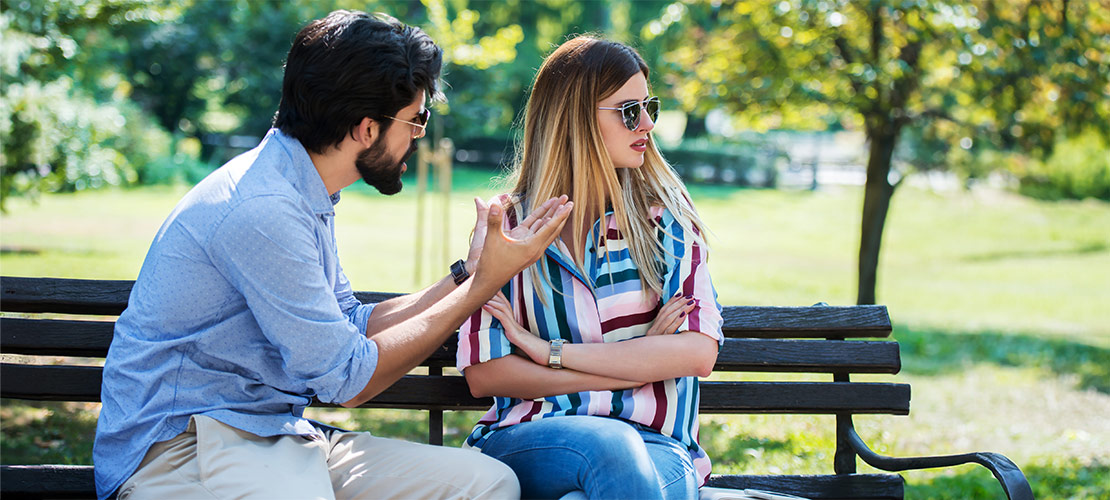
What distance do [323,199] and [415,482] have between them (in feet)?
2.49

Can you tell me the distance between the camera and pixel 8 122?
36.0ft

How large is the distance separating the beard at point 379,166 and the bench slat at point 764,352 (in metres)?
0.74

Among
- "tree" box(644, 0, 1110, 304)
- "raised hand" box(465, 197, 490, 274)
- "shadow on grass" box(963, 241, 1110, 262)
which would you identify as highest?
"tree" box(644, 0, 1110, 304)

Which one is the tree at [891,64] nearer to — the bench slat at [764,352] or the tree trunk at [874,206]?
the tree trunk at [874,206]

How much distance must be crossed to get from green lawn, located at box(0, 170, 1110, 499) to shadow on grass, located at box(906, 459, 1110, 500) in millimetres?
16

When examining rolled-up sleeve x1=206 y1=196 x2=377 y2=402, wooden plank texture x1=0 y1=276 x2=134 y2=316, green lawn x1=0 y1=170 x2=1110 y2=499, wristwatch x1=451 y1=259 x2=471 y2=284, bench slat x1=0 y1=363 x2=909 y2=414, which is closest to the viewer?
rolled-up sleeve x1=206 y1=196 x2=377 y2=402

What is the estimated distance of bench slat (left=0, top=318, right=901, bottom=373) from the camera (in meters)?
3.01

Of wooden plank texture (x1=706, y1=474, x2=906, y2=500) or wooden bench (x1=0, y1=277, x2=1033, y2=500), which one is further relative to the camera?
wooden plank texture (x1=706, y1=474, x2=906, y2=500)

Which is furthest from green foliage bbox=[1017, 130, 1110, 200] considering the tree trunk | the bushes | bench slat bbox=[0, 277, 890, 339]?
bench slat bbox=[0, 277, 890, 339]

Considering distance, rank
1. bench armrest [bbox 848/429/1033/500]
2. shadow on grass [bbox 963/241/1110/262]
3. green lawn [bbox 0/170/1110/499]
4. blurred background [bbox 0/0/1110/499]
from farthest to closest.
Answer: shadow on grass [bbox 963/241/1110/262]
blurred background [bbox 0/0/1110/499]
green lawn [bbox 0/170/1110/499]
bench armrest [bbox 848/429/1033/500]

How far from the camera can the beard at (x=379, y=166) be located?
2572 millimetres

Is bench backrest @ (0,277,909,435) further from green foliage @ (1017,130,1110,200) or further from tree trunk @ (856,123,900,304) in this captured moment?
green foliage @ (1017,130,1110,200)

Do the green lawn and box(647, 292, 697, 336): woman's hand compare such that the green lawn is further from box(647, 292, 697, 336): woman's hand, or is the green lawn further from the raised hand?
box(647, 292, 697, 336): woman's hand

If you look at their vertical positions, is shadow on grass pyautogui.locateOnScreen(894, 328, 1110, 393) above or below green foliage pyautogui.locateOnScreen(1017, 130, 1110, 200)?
below
